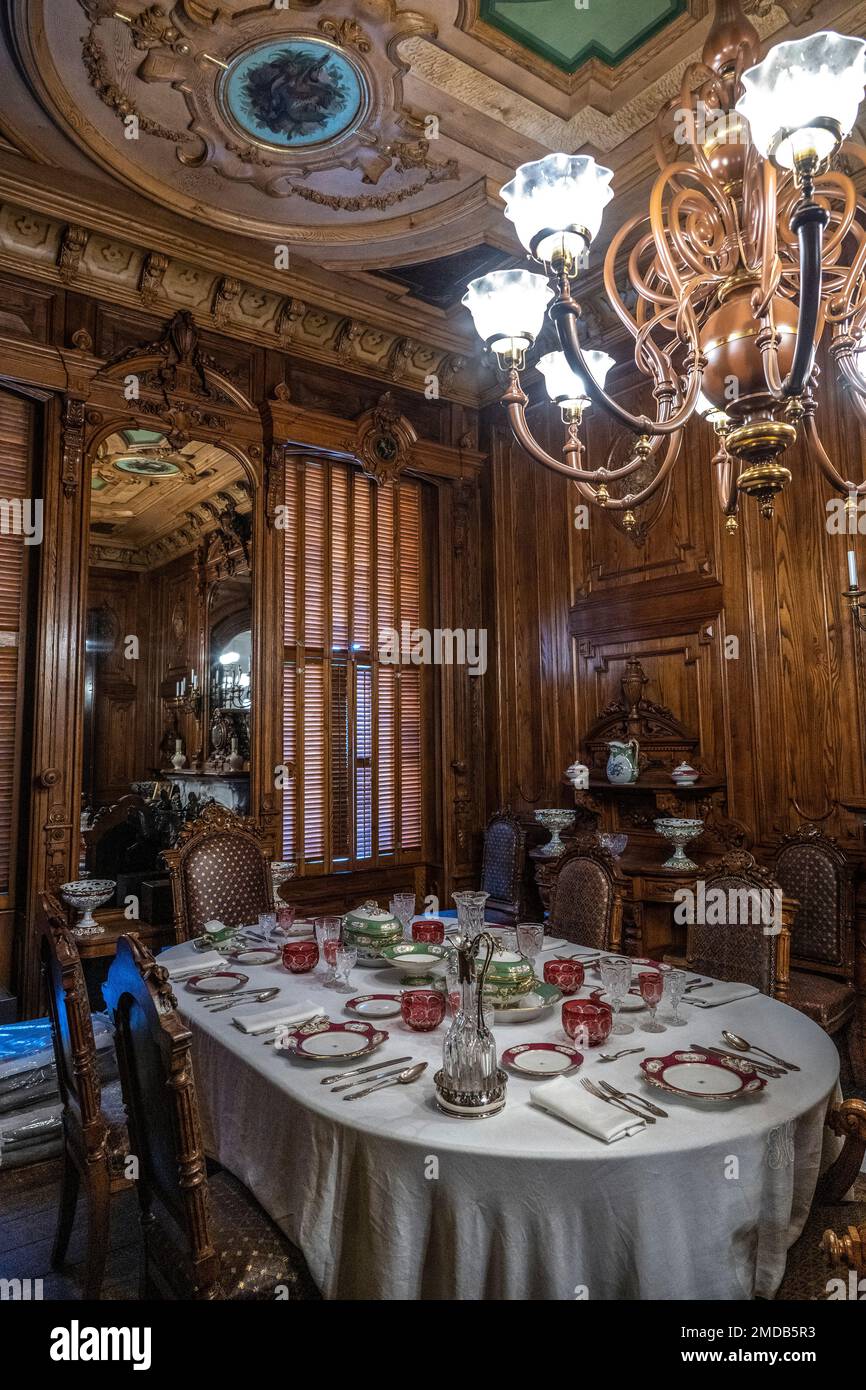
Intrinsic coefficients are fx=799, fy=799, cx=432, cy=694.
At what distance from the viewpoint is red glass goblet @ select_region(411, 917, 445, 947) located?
239 centimetres

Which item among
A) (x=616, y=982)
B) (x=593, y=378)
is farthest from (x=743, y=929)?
(x=593, y=378)

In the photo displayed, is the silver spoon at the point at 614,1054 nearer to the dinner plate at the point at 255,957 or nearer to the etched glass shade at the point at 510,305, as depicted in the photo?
the dinner plate at the point at 255,957

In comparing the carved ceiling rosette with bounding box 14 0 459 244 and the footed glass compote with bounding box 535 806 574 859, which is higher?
the carved ceiling rosette with bounding box 14 0 459 244

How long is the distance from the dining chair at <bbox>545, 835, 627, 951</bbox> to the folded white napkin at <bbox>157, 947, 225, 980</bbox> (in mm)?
1141

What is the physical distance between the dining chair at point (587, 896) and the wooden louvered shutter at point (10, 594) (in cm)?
226

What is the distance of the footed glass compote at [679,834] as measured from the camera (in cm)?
350

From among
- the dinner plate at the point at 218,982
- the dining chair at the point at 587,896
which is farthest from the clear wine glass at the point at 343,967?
the dining chair at the point at 587,896

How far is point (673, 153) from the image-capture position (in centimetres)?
314

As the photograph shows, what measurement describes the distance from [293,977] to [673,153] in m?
3.33

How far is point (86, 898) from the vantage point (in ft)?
10.6

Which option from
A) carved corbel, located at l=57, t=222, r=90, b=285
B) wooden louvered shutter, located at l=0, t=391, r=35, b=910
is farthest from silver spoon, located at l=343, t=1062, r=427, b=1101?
carved corbel, located at l=57, t=222, r=90, b=285

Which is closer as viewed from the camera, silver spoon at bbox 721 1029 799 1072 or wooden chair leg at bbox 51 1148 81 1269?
silver spoon at bbox 721 1029 799 1072

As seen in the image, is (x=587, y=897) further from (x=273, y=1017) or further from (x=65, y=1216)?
(x=65, y=1216)

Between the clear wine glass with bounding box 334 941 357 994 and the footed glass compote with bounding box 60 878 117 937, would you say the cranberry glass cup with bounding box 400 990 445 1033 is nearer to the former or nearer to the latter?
the clear wine glass with bounding box 334 941 357 994
